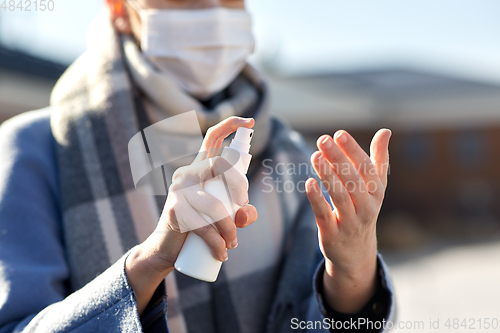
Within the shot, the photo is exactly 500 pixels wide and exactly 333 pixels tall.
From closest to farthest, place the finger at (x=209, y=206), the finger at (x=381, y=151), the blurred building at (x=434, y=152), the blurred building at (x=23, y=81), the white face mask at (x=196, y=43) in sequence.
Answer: the finger at (x=209, y=206) < the finger at (x=381, y=151) < the white face mask at (x=196, y=43) < the blurred building at (x=23, y=81) < the blurred building at (x=434, y=152)

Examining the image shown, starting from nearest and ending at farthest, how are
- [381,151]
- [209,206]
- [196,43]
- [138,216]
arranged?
[209,206] → [381,151] → [138,216] → [196,43]

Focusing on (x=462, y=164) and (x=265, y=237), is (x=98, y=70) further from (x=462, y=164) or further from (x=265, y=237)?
(x=462, y=164)

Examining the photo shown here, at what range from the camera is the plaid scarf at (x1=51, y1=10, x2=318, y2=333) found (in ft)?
3.43

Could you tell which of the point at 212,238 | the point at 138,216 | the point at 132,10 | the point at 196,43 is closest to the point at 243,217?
the point at 212,238

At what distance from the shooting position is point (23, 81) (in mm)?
6414

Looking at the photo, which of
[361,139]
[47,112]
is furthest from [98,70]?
[361,139]

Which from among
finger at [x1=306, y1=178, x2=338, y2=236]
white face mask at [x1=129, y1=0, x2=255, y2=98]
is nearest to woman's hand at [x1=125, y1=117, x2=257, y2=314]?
finger at [x1=306, y1=178, x2=338, y2=236]

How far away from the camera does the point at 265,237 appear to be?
1.22 m

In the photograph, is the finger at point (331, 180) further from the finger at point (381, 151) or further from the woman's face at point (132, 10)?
the woman's face at point (132, 10)

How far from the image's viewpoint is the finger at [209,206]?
65 cm

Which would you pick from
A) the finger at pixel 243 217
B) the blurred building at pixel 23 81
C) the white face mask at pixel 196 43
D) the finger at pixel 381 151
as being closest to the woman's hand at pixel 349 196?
the finger at pixel 381 151

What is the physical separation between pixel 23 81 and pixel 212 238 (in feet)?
22.8

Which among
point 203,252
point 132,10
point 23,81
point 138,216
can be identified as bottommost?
point 23,81

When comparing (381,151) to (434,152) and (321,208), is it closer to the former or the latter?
(321,208)
